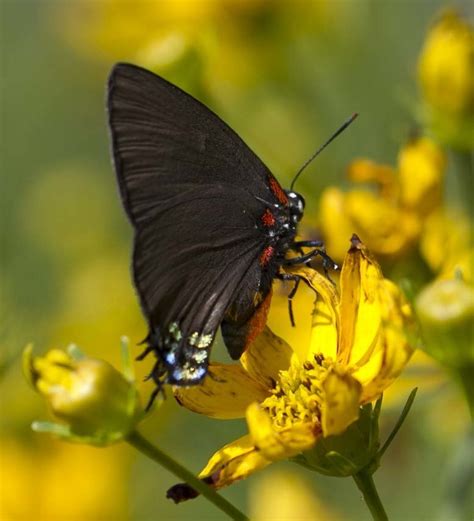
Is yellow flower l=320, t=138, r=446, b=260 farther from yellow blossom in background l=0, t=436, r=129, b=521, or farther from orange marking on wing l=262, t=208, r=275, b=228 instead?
yellow blossom in background l=0, t=436, r=129, b=521

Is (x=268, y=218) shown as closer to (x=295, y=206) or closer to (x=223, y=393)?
(x=295, y=206)

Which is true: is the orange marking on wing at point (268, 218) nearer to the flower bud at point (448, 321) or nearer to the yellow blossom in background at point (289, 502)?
the flower bud at point (448, 321)

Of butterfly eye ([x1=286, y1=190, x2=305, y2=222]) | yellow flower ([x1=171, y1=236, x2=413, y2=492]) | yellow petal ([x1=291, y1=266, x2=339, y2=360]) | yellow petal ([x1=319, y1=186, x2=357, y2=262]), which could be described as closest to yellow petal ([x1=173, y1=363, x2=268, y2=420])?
yellow flower ([x1=171, y1=236, x2=413, y2=492])

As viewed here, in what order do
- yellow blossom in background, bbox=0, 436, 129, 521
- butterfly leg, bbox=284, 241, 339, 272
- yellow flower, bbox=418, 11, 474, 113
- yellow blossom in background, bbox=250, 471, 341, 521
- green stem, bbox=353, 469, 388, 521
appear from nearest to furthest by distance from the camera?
1. green stem, bbox=353, 469, 388, 521
2. butterfly leg, bbox=284, 241, 339, 272
3. yellow flower, bbox=418, 11, 474, 113
4. yellow blossom in background, bbox=250, 471, 341, 521
5. yellow blossom in background, bbox=0, 436, 129, 521

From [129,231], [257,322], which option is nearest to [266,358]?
[257,322]

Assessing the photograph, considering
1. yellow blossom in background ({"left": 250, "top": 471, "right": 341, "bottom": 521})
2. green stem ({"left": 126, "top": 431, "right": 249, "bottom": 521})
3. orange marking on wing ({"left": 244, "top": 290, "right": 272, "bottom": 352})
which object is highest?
orange marking on wing ({"left": 244, "top": 290, "right": 272, "bottom": 352})

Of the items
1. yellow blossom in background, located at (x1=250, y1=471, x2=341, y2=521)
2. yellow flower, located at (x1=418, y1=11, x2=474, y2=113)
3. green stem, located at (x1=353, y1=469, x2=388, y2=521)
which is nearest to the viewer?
green stem, located at (x1=353, y1=469, x2=388, y2=521)

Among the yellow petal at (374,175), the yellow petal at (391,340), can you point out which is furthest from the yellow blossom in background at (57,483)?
the yellow petal at (391,340)
